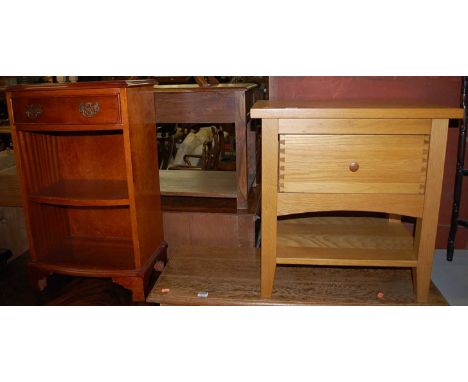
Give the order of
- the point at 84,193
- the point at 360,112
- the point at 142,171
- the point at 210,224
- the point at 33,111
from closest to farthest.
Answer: the point at 360,112, the point at 33,111, the point at 142,171, the point at 84,193, the point at 210,224

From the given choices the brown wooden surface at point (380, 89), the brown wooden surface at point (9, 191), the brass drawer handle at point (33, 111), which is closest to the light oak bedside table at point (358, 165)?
the brown wooden surface at point (380, 89)

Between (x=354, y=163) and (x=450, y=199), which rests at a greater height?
(x=354, y=163)

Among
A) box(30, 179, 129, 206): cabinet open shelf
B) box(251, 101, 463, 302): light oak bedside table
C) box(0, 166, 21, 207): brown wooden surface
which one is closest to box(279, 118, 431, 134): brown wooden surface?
box(251, 101, 463, 302): light oak bedside table

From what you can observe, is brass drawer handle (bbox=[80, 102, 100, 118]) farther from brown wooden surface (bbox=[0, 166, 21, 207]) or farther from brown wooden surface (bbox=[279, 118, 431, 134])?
brown wooden surface (bbox=[0, 166, 21, 207])

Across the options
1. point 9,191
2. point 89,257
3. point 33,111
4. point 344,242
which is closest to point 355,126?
point 344,242

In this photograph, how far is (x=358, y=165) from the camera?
3.70 ft

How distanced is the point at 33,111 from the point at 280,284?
1083mm

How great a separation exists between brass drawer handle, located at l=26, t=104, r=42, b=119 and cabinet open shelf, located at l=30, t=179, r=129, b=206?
329mm

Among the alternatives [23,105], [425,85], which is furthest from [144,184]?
[425,85]

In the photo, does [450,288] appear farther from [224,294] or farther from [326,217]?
[224,294]

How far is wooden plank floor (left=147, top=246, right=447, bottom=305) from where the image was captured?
4.18 feet

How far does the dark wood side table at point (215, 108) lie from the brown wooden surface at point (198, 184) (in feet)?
0.52

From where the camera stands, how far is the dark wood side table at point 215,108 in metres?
1.75

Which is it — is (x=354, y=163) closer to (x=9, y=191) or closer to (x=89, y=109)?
(x=89, y=109)
